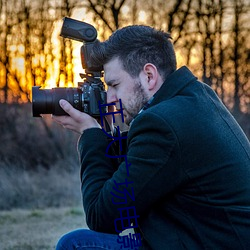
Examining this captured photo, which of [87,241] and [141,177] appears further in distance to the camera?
[87,241]

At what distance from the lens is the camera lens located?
2.45 metres

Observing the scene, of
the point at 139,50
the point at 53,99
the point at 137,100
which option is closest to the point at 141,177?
the point at 137,100

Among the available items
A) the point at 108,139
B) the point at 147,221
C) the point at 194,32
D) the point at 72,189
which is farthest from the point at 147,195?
the point at 194,32

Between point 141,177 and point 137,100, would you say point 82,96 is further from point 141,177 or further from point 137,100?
point 141,177

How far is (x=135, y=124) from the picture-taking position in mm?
2021

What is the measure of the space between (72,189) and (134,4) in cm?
326

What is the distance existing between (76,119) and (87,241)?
505 millimetres

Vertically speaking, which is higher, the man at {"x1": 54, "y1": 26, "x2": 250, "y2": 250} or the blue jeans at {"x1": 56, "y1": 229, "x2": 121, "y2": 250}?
the man at {"x1": 54, "y1": 26, "x2": 250, "y2": 250}

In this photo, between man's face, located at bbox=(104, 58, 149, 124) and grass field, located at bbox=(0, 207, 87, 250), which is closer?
man's face, located at bbox=(104, 58, 149, 124)

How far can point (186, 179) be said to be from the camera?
1.95 metres

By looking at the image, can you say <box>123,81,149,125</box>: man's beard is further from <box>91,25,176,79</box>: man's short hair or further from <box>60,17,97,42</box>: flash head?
<box>60,17,97,42</box>: flash head

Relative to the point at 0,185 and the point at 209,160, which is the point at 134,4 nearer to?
the point at 0,185

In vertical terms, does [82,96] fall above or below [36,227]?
above

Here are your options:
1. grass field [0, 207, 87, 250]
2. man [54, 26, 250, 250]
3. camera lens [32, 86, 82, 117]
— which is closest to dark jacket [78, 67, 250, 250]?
man [54, 26, 250, 250]
